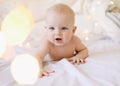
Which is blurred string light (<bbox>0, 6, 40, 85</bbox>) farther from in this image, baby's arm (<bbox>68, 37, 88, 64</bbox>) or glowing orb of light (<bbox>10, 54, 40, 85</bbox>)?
baby's arm (<bbox>68, 37, 88, 64</bbox>)

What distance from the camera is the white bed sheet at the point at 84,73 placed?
2.96ft

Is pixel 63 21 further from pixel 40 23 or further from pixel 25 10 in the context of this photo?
pixel 25 10

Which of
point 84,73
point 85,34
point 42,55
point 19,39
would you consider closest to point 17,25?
point 19,39

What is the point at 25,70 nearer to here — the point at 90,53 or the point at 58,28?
the point at 58,28

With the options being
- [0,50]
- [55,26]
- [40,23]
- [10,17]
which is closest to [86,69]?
[55,26]

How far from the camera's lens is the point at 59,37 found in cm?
112

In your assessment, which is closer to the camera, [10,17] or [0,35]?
[0,35]

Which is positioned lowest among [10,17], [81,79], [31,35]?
[81,79]

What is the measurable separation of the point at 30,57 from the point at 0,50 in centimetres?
29

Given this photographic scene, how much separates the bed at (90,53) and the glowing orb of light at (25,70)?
0.02 meters

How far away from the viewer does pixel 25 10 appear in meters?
1.80

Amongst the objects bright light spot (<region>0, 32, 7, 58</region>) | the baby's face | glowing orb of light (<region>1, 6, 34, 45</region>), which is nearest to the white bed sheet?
the baby's face

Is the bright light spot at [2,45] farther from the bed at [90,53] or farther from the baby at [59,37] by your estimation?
the baby at [59,37]

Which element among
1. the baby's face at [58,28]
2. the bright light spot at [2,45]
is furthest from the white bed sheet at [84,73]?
the bright light spot at [2,45]
